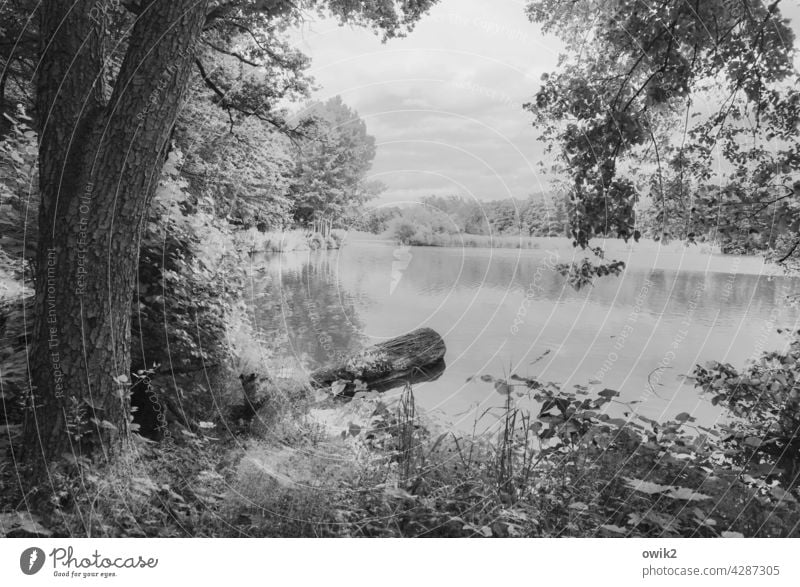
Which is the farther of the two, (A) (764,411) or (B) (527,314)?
(B) (527,314)

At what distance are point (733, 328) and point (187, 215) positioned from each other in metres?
5.16

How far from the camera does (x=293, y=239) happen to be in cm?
422

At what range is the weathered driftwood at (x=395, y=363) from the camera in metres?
5.47

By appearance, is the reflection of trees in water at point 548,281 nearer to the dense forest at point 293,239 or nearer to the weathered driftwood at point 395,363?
the dense forest at point 293,239

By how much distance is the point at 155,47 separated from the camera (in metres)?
2.59

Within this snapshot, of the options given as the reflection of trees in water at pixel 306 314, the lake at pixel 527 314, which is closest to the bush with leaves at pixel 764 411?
the lake at pixel 527 314

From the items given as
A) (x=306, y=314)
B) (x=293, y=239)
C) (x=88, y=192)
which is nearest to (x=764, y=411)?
(x=293, y=239)

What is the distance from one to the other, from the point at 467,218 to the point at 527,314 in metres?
1.78

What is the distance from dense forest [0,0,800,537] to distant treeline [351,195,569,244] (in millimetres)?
18

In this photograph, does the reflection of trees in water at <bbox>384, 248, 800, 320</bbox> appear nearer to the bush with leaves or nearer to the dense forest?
the dense forest

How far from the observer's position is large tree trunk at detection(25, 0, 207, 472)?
102 inches

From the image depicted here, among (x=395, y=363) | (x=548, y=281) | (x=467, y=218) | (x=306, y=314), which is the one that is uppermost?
(x=467, y=218)

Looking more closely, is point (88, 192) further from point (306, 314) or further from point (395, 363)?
point (395, 363)
